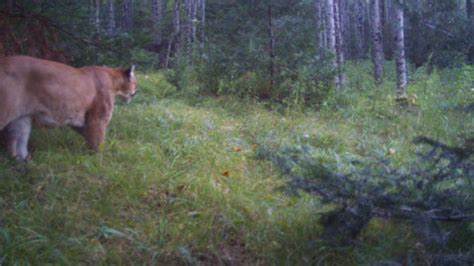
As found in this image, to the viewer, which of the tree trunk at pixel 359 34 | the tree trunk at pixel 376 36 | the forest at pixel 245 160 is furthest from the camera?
the tree trunk at pixel 359 34

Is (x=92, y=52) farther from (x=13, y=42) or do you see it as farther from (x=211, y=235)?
(x=211, y=235)

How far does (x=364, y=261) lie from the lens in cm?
419

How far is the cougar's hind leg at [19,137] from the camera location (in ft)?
21.1

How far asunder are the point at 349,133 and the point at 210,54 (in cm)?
430

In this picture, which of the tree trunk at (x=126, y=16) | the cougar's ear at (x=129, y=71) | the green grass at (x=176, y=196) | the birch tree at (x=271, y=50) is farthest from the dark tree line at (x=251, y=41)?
the tree trunk at (x=126, y=16)

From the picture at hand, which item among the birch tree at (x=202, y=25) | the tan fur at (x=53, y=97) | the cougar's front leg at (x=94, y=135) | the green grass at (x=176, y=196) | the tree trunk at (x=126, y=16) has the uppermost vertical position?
the tree trunk at (x=126, y=16)

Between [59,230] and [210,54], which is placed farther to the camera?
[210,54]

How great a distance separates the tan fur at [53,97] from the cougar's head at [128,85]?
75 mm

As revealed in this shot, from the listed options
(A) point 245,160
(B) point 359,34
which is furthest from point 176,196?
(B) point 359,34

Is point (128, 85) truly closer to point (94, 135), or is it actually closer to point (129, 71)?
point (129, 71)

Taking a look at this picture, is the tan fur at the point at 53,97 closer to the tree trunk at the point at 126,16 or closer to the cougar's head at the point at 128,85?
the cougar's head at the point at 128,85

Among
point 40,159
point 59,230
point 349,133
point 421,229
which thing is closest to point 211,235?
point 59,230

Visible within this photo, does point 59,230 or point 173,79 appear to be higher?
point 173,79

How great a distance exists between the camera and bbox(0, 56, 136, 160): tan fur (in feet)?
19.6
